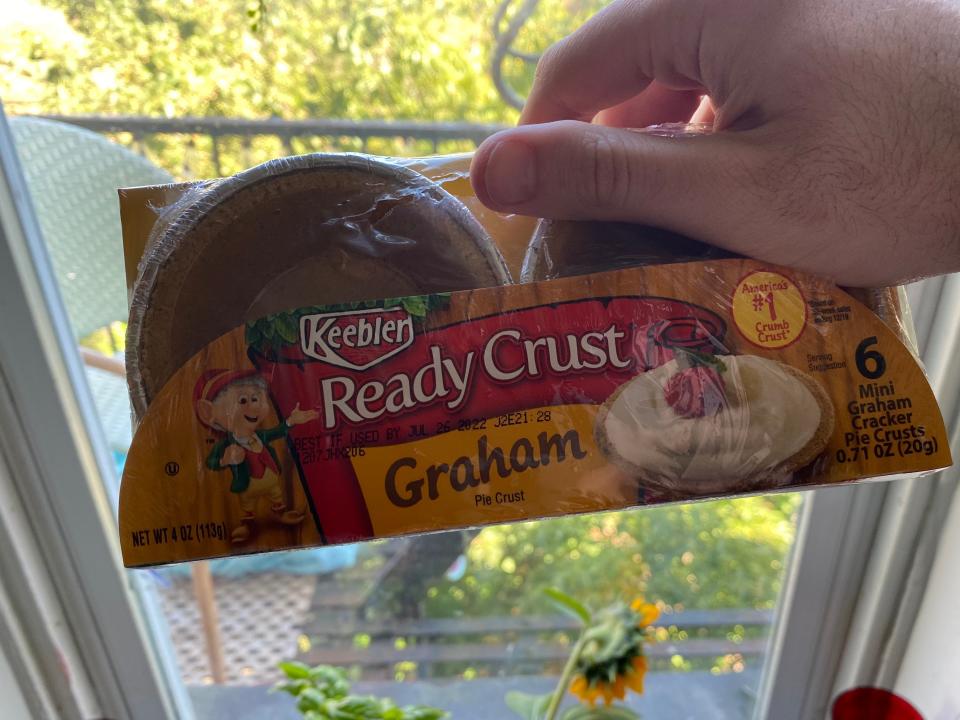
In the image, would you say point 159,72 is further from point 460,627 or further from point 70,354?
point 460,627

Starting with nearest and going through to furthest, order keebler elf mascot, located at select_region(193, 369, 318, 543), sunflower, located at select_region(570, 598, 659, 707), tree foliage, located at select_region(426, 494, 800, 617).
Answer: keebler elf mascot, located at select_region(193, 369, 318, 543)
sunflower, located at select_region(570, 598, 659, 707)
tree foliage, located at select_region(426, 494, 800, 617)

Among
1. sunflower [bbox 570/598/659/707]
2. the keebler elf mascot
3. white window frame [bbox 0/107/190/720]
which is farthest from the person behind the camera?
sunflower [bbox 570/598/659/707]

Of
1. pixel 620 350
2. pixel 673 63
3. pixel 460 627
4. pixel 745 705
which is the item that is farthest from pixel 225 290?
pixel 745 705

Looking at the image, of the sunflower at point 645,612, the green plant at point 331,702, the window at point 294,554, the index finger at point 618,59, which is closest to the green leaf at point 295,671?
the green plant at point 331,702

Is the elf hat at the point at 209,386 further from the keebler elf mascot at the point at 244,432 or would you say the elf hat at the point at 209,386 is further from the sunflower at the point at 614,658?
the sunflower at the point at 614,658

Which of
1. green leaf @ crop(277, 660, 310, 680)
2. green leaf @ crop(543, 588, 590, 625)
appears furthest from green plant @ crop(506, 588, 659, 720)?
green leaf @ crop(277, 660, 310, 680)

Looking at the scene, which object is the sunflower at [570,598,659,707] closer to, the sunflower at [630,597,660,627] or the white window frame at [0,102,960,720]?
the sunflower at [630,597,660,627]
